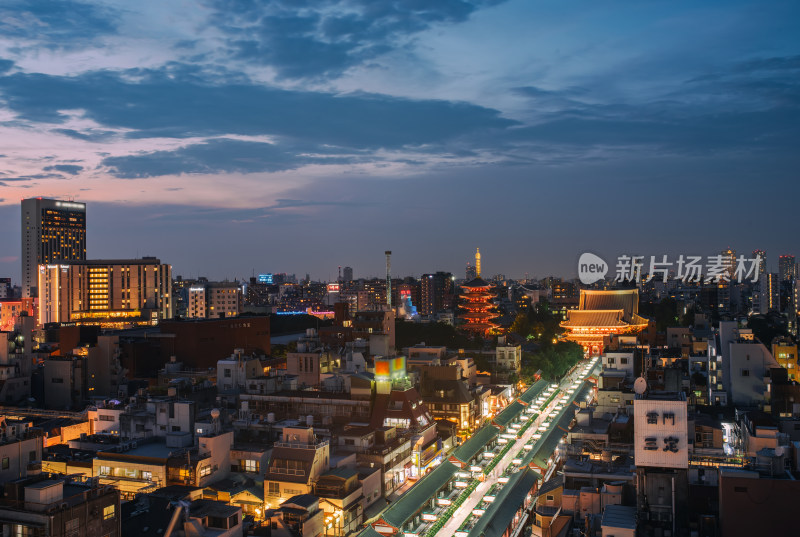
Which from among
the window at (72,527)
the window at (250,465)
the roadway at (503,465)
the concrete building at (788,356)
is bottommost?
the roadway at (503,465)

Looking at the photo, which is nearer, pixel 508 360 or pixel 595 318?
pixel 508 360

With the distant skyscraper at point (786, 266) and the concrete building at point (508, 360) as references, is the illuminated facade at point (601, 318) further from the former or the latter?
the distant skyscraper at point (786, 266)

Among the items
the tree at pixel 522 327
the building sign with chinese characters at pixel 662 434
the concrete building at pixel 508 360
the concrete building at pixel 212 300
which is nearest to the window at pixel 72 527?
the building sign with chinese characters at pixel 662 434

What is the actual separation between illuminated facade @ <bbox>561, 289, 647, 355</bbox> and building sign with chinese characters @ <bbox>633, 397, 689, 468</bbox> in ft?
139

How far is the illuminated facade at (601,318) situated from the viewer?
2253 inches

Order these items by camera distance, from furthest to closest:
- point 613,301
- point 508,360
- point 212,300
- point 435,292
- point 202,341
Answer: point 435,292
point 212,300
point 613,301
point 508,360
point 202,341

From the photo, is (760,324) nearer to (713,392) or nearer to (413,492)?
(713,392)

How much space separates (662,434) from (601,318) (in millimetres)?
45536

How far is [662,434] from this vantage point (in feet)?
47.2

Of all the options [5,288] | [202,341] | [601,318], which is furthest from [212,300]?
[202,341]

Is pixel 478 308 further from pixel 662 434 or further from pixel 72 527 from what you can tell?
pixel 72 527

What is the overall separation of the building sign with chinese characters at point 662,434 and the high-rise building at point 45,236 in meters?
80.8

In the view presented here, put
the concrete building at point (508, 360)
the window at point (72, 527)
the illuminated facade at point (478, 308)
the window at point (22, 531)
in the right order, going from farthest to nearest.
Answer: the illuminated facade at point (478, 308) < the concrete building at point (508, 360) < the window at point (72, 527) < the window at point (22, 531)

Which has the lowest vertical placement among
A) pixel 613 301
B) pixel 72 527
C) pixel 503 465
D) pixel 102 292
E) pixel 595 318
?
pixel 503 465
